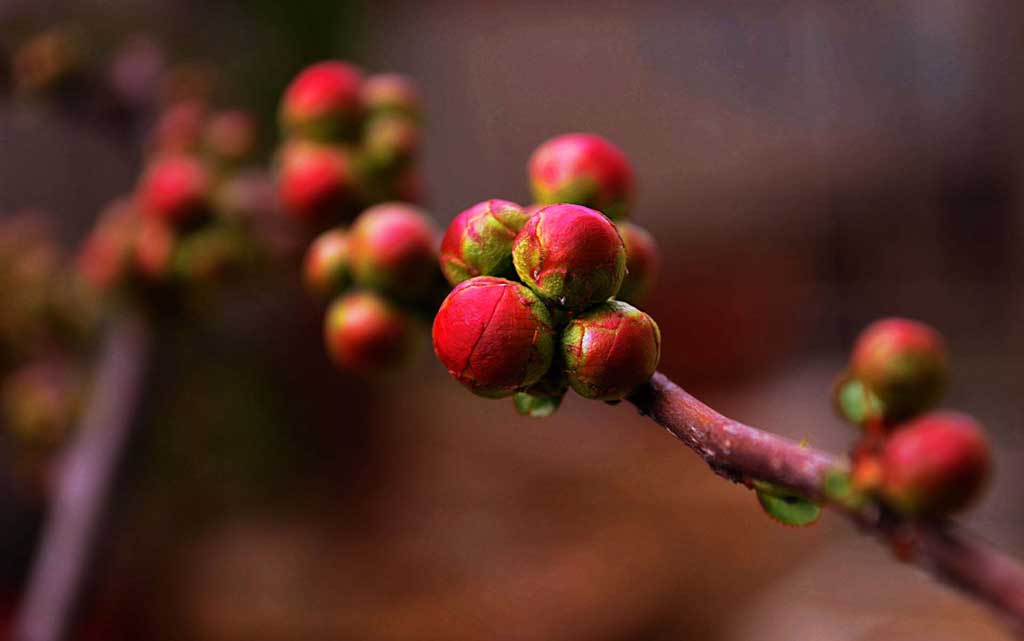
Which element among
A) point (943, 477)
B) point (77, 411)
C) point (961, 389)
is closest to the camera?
point (943, 477)

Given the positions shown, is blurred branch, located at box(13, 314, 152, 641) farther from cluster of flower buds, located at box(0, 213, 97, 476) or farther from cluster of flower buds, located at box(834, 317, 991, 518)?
cluster of flower buds, located at box(834, 317, 991, 518)

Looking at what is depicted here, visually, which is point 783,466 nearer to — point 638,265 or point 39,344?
point 638,265

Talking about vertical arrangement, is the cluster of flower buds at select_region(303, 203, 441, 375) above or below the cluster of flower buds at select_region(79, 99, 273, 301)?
above

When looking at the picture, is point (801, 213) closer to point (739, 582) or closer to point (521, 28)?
point (521, 28)

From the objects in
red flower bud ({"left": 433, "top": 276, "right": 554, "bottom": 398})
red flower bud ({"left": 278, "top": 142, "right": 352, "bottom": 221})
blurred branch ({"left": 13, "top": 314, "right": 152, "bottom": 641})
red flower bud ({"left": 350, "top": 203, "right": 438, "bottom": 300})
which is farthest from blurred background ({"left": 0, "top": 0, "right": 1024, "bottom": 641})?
red flower bud ({"left": 433, "top": 276, "right": 554, "bottom": 398})

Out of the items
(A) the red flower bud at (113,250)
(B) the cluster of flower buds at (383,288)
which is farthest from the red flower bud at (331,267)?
(A) the red flower bud at (113,250)

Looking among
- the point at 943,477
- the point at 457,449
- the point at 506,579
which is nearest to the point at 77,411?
the point at 506,579
